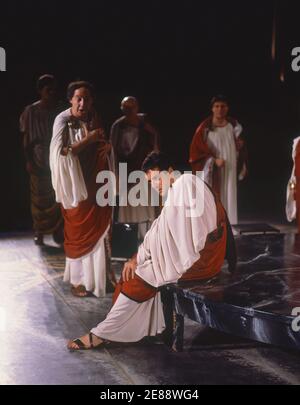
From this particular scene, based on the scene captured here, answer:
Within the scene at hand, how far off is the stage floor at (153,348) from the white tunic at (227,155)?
2365mm

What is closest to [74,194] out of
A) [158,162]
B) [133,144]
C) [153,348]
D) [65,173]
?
[65,173]

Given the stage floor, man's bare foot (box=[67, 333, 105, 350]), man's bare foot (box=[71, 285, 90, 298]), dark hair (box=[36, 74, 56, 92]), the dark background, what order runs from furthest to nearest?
the dark background < dark hair (box=[36, 74, 56, 92]) < man's bare foot (box=[71, 285, 90, 298]) < man's bare foot (box=[67, 333, 105, 350]) < the stage floor

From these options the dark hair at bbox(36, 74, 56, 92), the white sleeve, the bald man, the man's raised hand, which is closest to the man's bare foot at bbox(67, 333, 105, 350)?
the man's raised hand

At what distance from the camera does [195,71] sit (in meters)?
10.2

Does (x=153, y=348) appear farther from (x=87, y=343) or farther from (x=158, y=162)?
→ (x=158, y=162)

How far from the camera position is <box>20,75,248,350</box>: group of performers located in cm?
393

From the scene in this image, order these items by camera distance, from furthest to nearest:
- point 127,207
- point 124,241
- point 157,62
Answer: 1. point 157,62
2. point 127,207
3. point 124,241

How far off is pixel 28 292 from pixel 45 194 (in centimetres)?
219

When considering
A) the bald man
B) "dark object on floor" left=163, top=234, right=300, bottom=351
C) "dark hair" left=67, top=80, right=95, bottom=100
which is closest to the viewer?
"dark object on floor" left=163, top=234, right=300, bottom=351

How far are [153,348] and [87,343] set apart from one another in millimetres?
367

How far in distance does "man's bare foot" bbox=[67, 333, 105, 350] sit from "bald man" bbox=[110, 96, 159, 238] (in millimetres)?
2765

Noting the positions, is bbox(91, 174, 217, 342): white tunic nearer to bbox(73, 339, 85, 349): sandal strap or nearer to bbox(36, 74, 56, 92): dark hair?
bbox(73, 339, 85, 349): sandal strap

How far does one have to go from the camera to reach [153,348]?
13.3ft

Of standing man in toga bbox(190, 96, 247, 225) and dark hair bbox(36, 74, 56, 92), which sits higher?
dark hair bbox(36, 74, 56, 92)
